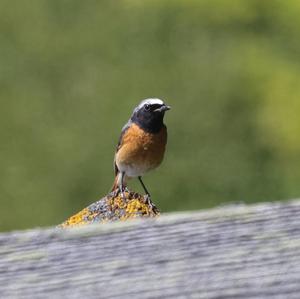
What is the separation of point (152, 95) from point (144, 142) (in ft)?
34.3

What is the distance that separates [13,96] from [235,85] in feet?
9.72

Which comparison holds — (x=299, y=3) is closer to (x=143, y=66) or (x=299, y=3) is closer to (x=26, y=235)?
(x=143, y=66)

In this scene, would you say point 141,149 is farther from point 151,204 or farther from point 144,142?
point 151,204

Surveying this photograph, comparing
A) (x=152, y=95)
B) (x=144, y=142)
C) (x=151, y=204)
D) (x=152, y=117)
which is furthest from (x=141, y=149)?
(x=152, y=95)

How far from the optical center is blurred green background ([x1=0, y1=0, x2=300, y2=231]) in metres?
20.5

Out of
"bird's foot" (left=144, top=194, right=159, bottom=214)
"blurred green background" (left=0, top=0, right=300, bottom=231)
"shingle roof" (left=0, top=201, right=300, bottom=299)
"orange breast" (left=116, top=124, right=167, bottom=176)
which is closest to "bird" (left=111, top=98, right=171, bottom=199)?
"orange breast" (left=116, top=124, right=167, bottom=176)

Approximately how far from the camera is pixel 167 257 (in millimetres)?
6059

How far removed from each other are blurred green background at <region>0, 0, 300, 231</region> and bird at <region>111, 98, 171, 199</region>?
938 cm

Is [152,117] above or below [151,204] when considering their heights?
above

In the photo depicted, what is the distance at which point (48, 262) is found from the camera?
6.28 metres

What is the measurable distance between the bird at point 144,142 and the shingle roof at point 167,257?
367 centimetres

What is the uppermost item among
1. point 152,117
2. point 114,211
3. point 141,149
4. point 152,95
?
point 152,95

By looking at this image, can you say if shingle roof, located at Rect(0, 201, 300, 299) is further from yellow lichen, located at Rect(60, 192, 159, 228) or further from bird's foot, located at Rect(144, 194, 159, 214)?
bird's foot, located at Rect(144, 194, 159, 214)

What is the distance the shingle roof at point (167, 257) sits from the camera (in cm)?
570
